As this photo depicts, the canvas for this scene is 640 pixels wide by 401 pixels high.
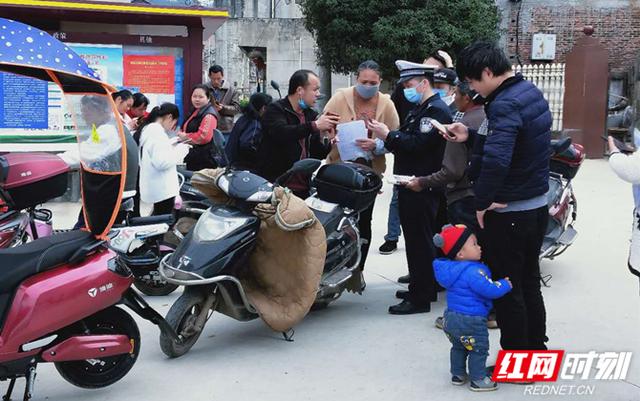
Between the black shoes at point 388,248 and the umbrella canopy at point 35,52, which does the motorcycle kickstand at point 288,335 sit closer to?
the umbrella canopy at point 35,52

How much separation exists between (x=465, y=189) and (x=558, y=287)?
169 centimetres

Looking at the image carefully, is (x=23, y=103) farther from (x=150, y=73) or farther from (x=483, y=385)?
(x=483, y=385)

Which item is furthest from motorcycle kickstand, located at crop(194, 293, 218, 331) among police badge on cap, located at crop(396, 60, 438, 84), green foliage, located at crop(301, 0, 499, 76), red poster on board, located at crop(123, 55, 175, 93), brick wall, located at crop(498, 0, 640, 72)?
brick wall, located at crop(498, 0, 640, 72)

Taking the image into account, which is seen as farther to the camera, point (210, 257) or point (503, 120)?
point (210, 257)

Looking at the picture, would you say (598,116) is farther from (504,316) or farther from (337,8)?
(504,316)

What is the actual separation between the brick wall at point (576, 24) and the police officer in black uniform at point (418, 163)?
17668 mm

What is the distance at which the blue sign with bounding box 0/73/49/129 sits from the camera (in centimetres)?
974

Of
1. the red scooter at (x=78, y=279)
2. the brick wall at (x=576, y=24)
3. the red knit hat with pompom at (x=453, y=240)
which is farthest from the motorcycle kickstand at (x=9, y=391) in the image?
the brick wall at (x=576, y=24)

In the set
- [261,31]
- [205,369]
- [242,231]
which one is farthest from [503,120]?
[261,31]

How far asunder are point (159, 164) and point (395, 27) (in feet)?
38.4

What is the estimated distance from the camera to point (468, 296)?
4.05 meters

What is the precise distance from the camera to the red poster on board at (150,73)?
1034 centimetres

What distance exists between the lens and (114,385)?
14.0ft

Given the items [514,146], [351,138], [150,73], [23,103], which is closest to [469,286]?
[514,146]
